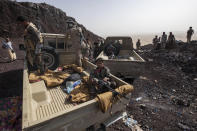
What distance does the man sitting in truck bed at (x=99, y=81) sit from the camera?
2.36 meters

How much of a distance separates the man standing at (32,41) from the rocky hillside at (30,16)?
304 inches

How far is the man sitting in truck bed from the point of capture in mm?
2357

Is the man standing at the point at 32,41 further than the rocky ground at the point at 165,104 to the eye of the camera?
Yes

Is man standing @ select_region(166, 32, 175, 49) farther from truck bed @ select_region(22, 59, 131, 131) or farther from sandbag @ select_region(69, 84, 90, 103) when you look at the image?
sandbag @ select_region(69, 84, 90, 103)

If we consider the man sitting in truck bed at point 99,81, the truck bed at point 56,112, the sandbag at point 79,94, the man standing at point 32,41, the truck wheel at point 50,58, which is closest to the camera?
the truck bed at point 56,112

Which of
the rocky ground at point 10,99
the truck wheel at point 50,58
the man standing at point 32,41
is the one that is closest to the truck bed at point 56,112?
the rocky ground at point 10,99

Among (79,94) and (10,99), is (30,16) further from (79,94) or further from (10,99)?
(79,94)

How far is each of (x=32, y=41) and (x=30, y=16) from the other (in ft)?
60.2

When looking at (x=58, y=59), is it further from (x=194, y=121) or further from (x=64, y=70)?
(x=194, y=121)

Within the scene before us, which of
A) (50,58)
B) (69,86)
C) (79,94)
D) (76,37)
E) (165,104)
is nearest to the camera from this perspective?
(79,94)

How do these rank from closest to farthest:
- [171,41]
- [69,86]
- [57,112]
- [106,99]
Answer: [57,112]
[106,99]
[69,86]
[171,41]

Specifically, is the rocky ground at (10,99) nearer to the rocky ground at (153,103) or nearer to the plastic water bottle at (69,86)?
the rocky ground at (153,103)

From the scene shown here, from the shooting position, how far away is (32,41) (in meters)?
3.07

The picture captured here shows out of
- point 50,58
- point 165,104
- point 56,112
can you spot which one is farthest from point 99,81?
point 165,104
